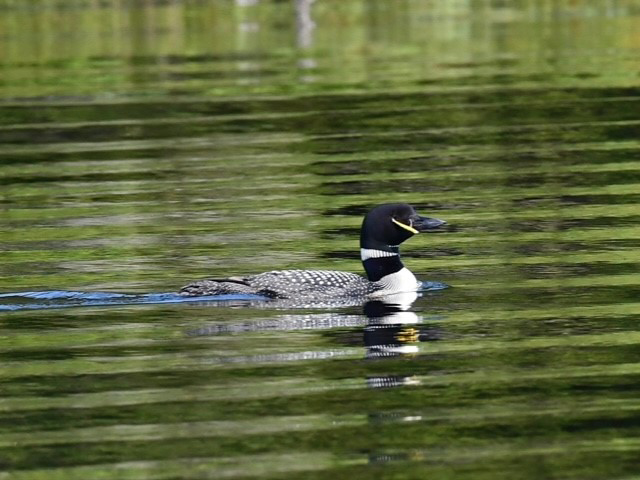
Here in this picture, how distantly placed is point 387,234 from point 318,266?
1.03 meters

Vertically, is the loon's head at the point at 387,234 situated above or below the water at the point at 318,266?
above

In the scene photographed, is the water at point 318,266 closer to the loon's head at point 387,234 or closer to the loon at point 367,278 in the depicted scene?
the loon at point 367,278

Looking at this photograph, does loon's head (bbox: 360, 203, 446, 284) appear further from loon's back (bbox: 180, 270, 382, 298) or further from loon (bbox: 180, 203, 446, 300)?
loon's back (bbox: 180, 270, 382, 298)

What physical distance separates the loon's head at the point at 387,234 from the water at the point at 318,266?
0.40 meters

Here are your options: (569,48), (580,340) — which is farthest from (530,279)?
(569,48)

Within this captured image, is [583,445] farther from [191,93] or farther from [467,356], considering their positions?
[191,93]

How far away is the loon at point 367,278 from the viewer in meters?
11.4

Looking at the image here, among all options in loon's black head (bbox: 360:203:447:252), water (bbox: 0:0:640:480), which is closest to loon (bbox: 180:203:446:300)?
loon's black head (bbox: 360:203:447:252)

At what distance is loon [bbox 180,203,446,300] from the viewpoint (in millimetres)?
11352

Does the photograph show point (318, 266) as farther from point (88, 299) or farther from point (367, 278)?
point (88, 299)

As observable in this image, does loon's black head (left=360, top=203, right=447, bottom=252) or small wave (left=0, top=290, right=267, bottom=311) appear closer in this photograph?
small wave (left=0, top=290, right=267, bottom=311)

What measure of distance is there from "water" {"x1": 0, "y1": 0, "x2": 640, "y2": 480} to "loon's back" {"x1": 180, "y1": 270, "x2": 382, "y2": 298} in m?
0.11

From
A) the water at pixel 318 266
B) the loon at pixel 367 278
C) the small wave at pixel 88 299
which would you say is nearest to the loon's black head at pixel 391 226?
the loon at pixel 367 278

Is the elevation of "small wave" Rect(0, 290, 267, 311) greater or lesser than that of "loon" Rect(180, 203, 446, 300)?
lesser
